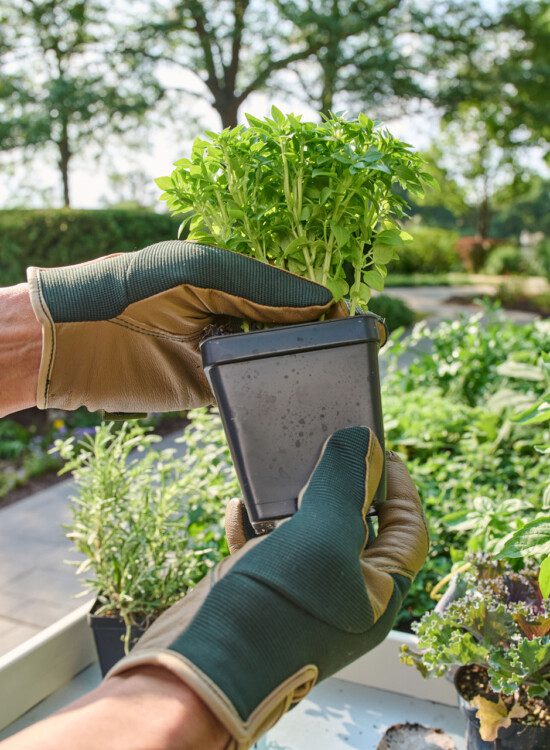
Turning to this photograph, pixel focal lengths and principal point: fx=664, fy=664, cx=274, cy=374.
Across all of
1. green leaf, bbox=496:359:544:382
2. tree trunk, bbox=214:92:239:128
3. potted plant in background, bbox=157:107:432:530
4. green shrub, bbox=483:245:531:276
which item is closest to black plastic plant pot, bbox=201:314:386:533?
potted plant in background, bbox=157:107:432:530

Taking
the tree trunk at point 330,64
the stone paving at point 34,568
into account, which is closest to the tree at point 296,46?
the tree trunk at point 330,64

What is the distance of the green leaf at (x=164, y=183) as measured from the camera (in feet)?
4.79

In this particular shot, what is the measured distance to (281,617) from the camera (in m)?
0.89

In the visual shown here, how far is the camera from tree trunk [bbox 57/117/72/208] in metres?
10.7

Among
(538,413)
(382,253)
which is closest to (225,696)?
(382,253)

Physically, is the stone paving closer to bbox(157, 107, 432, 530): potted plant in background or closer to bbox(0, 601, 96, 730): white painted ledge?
bbox(0, 601, 96, 730): white painted ledge

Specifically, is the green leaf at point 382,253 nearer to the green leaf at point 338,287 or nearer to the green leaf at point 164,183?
the green leaf at point 338,287

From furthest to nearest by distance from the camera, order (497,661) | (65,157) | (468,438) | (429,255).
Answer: (429,255) < (65,157) < (468,438) < (497,661)

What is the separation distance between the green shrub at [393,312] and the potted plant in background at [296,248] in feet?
33.5

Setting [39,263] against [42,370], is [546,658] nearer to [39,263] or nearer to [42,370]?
[42,370]

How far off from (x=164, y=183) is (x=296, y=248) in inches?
12.8

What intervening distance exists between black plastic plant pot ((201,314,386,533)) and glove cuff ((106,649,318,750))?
436mm

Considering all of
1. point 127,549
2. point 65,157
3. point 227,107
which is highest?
point 227,107

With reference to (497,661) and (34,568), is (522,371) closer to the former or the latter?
(497,661)
